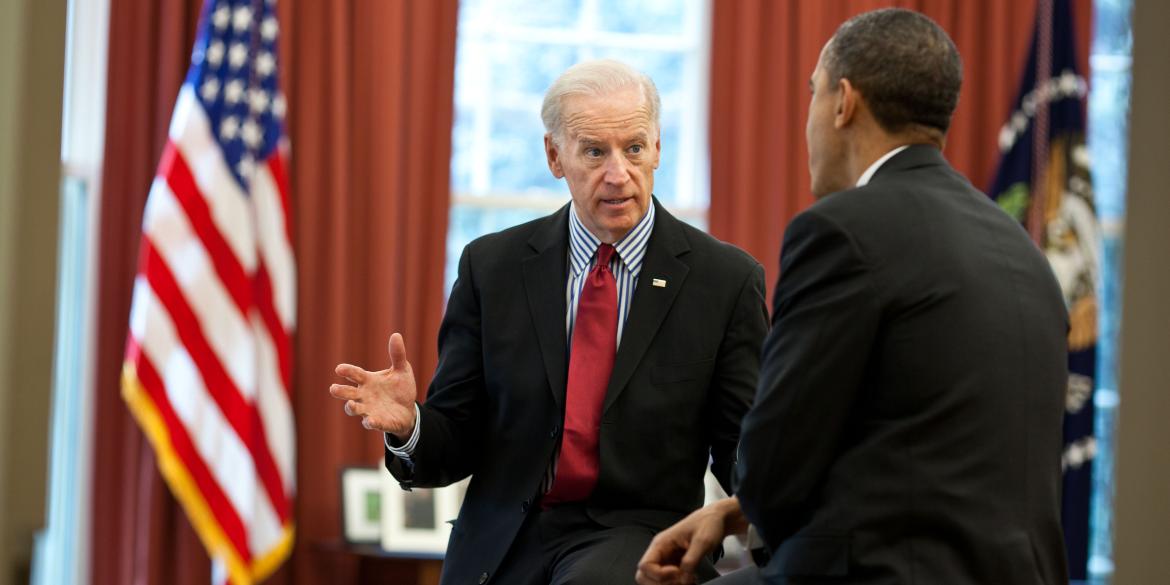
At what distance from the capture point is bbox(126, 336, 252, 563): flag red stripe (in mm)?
4348

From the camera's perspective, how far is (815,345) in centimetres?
163

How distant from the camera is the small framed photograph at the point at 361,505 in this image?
4.67m

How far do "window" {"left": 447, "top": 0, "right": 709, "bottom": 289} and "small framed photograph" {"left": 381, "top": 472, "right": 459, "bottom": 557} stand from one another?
116cm

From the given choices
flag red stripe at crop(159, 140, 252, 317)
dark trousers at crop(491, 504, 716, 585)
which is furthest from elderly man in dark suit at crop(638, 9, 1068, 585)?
flag red stripe at crop(159, 140, 252, 317)

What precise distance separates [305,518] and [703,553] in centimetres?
333

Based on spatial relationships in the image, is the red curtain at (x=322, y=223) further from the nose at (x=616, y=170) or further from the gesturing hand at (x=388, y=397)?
the nose at (x=616, y=170)

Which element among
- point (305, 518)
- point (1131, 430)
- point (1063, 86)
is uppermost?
point (1063, 86)

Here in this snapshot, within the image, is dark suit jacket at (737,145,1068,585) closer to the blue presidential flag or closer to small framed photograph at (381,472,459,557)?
small framed photograph at (381,472,459,557)

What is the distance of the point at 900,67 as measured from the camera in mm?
1781

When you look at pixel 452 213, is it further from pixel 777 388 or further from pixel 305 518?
pixel 777 388

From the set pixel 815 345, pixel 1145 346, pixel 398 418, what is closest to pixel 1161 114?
pixel 1145 346

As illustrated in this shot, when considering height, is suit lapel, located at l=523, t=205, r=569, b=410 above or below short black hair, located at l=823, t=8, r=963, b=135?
below

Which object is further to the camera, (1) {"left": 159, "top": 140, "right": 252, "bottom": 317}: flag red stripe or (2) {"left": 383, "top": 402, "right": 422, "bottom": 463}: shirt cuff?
(1) {"left": 159, "top": 140, "right": 252, "bottom": 317}: flag red stripe

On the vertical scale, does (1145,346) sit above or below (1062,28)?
below
